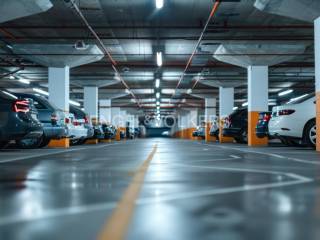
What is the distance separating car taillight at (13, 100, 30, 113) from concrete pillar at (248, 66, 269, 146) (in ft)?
40.2

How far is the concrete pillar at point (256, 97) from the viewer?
21.6m

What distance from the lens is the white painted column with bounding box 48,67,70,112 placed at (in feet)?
68.9

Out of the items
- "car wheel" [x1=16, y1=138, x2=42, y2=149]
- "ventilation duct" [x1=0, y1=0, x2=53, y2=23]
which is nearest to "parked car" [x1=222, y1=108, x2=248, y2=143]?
"car wheel" [x1=16, y1=138, x2=42, y2=149]

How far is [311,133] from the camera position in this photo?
14055 mm

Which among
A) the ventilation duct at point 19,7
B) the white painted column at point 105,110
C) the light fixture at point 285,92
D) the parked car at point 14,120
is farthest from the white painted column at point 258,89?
the white painted column at point 105,110

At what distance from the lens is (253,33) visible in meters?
19.4

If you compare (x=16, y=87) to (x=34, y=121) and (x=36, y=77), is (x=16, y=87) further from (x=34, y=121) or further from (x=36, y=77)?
(x=34, y=121)

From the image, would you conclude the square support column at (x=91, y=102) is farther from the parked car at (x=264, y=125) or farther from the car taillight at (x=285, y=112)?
the car taillight at (x=285, y=112)

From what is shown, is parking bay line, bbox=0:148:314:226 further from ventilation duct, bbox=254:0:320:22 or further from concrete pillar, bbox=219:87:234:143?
concrete pillar, bbox=219:87:234:143

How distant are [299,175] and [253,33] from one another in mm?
14118

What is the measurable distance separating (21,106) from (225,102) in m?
22.2

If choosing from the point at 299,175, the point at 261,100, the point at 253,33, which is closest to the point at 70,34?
the point at 253,33

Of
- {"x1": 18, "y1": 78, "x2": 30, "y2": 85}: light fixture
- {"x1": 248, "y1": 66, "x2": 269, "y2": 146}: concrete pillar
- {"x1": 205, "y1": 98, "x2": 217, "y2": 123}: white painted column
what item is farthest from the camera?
{"x1": 205, "y1": 98, "x2": 217, "y2": 123}: white painted column

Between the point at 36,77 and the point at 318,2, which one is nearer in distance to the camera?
Answer: the point at 318,2
